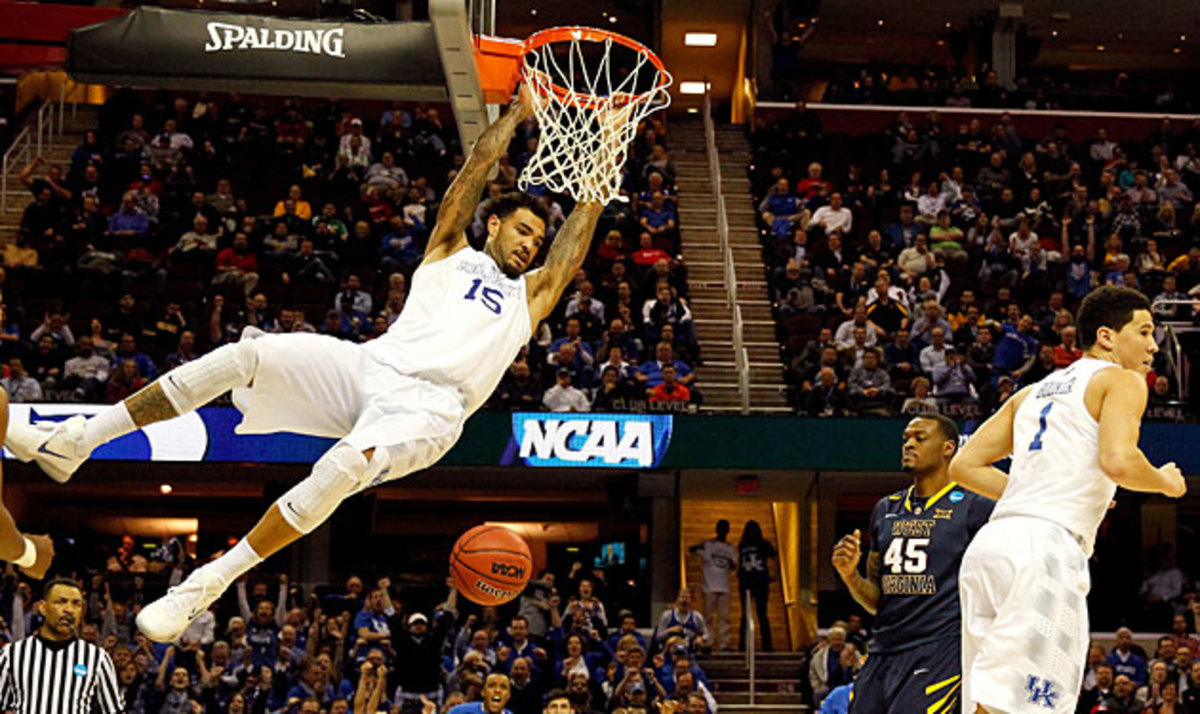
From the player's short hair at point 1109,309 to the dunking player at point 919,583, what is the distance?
1.52 meters

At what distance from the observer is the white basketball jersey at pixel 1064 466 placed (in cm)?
623

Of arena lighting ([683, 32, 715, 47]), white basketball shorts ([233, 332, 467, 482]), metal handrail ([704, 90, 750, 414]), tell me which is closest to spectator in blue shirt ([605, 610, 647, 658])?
metal handrail ([704, 90, 750, 414])

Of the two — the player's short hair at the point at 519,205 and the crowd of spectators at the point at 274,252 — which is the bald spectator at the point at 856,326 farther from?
the player's short hair at the point at 519,205

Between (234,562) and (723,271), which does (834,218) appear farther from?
(234,562)

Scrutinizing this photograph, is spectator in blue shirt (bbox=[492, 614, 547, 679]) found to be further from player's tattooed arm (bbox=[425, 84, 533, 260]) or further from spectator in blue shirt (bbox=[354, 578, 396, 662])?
player's tattooed arm (bbox=[425, 84, 533, 260])

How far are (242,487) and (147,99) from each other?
24.7 ft

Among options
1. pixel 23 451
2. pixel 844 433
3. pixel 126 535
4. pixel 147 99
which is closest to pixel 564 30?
pixel 23 451

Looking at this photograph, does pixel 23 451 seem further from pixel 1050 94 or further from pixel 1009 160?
pixel 1050 94

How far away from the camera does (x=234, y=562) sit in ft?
22.6

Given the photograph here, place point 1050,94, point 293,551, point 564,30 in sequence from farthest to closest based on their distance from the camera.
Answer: point 1050,94
point 293,551
point 564,30

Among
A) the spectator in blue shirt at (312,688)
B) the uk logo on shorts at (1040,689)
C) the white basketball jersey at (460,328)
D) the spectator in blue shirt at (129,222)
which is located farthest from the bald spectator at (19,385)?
the uk logo on shorts at (1040,689)

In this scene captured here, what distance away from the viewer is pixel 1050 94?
30531 millimetres

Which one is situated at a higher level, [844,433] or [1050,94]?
[1050,94]

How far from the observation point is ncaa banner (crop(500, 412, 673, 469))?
18.1 metres
